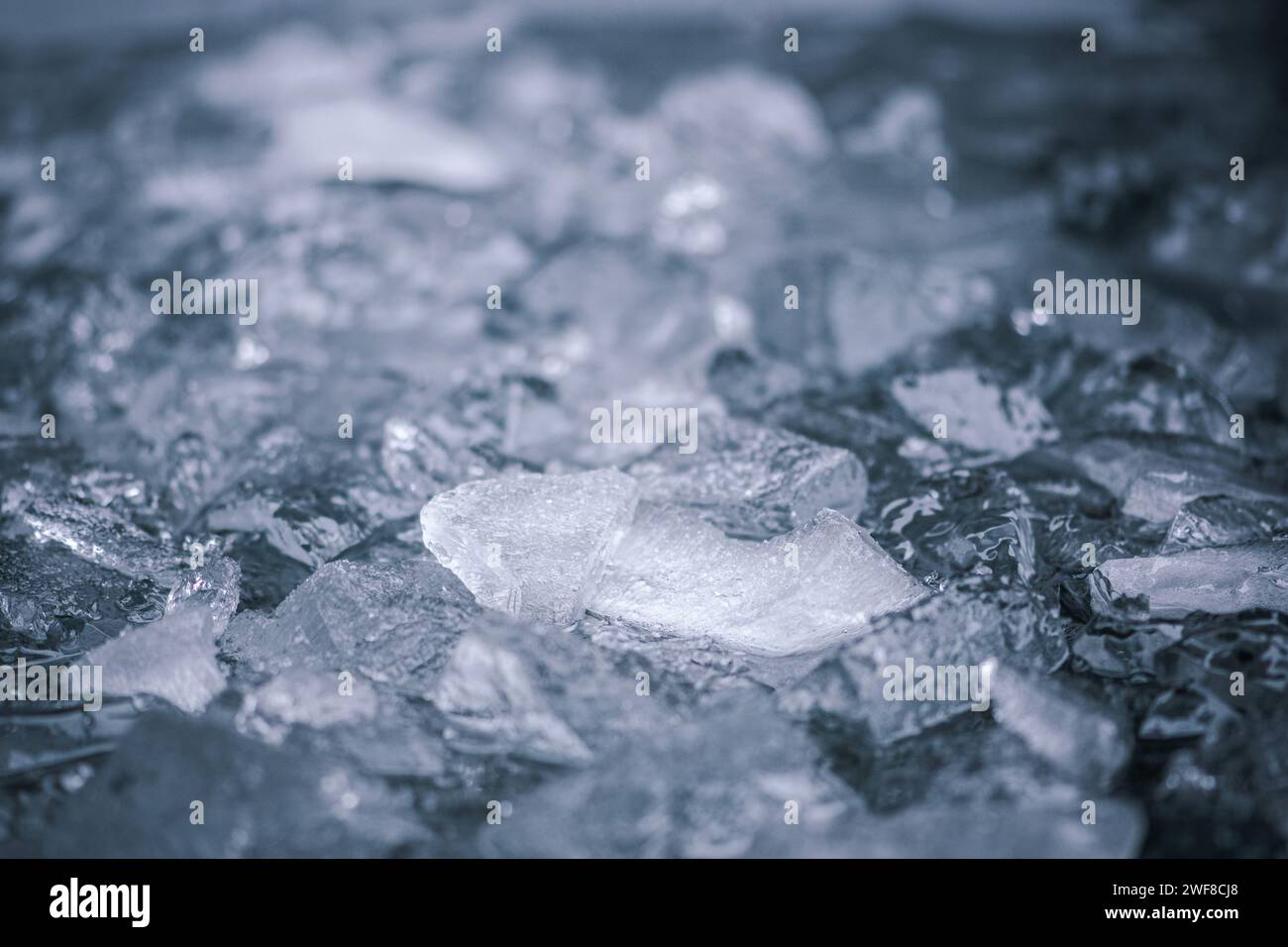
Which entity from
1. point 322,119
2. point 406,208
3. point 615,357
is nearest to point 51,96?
point 322,119

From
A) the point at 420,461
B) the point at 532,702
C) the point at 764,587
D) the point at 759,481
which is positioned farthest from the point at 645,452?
the point at 532,702

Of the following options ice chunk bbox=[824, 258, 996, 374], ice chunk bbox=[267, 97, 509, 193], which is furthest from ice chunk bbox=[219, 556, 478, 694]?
ice chunk bbox=[267, 97, 509, 193]

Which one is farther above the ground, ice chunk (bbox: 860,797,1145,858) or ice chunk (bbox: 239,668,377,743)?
ice chunk (bbox: 239,668,377,743)

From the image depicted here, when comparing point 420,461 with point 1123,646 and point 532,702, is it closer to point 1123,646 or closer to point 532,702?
point 532,702

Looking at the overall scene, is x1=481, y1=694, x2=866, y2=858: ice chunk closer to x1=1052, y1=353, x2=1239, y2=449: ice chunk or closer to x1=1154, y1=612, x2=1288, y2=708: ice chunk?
x1=1154, y1=612, x2=1288, y2=708: ice chunk

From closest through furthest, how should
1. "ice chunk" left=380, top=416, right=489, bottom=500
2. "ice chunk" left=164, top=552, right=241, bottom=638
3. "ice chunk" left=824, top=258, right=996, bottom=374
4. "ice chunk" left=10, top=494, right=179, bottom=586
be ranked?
1. "ice chunk" left=164, top=552, right=241, bottom=638
2. "ice chunk" left=10, top=494, right=179, bottom=586
3. "ice chunk" left=380, top=416, right=489, bottom=500
4. "ice chunk" left=824, top=258, right=996, bottom=374

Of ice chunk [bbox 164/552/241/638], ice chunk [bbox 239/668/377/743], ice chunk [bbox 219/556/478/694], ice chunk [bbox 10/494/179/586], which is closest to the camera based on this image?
ice chunk [bbox 239/668/377/743]

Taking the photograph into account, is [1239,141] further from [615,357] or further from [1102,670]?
[1102,670]
